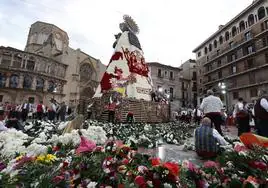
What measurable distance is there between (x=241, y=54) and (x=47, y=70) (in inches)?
1525

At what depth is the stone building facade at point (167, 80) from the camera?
39.9 metres

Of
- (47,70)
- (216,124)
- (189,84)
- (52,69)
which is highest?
(52,69)

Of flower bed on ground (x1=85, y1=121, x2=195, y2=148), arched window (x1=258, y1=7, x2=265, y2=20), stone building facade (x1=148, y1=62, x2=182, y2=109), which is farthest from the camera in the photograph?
stone building facade (x1=148, y1=62, x2=182, y2=109)

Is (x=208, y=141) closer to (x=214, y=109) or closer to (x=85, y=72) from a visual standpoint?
(x=214, y=109)

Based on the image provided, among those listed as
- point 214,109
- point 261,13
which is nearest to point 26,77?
point 214,109

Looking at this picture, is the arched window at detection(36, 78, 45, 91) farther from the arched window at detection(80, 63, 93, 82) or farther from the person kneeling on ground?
the person kneeling on ground

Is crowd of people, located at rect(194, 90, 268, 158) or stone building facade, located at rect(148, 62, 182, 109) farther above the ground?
stone building facade, located at rect(148, 62, 182, 109)

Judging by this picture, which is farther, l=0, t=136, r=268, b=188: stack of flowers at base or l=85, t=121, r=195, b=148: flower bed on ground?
l=85, t=121, r=195, b=148: flower bed on ground

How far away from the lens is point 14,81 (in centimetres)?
3144

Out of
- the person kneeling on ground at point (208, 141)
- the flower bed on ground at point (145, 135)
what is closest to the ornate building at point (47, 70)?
the flower bed on ground at point (145, 135)

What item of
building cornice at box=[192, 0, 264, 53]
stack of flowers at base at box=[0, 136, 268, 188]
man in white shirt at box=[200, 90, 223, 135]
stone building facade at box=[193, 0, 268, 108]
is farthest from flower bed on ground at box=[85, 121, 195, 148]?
building cornice at box=[192, 0, 264, 53]

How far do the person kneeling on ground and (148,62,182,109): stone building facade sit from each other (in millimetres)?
35526

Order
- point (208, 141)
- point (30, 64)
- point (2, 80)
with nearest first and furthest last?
point (208, 141)
point (2, 80)
point (30, 64)

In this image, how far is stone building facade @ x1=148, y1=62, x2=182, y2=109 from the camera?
39.9m
